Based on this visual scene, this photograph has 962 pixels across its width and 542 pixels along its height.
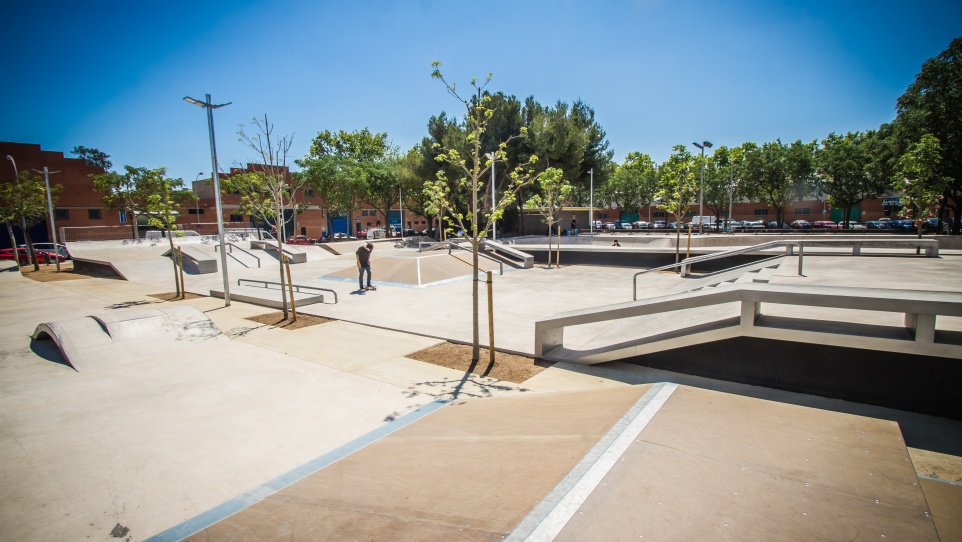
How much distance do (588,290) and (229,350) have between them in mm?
10727

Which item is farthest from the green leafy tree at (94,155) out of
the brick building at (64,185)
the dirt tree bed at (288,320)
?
the dirt tree bed at (288,320)

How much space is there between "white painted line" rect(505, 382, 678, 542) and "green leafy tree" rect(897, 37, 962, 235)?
126ft

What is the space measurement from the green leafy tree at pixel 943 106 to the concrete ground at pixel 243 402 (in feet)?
84.2

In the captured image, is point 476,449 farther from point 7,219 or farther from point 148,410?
point 7,219

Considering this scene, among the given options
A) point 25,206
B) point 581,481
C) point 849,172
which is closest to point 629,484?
point 581,481

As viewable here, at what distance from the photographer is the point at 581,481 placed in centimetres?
292

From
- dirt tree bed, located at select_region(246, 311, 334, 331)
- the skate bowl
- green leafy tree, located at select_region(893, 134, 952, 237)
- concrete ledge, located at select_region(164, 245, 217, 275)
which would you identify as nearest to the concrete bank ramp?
dirt tree bed, located at select_region(246, 311, 334, 331)

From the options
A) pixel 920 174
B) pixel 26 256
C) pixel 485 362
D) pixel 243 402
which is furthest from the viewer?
pixel 26 256

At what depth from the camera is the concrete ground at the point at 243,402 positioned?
3.79 metres

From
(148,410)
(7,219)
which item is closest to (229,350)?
(148,410)

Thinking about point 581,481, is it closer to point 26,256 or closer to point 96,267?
point 96,267

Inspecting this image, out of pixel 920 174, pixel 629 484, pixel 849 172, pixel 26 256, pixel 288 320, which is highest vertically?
pixel 849 172

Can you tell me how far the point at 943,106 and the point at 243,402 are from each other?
4344cm

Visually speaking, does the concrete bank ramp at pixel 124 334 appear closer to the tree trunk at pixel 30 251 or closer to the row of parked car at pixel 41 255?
the tree trunk at pixel 30 251
